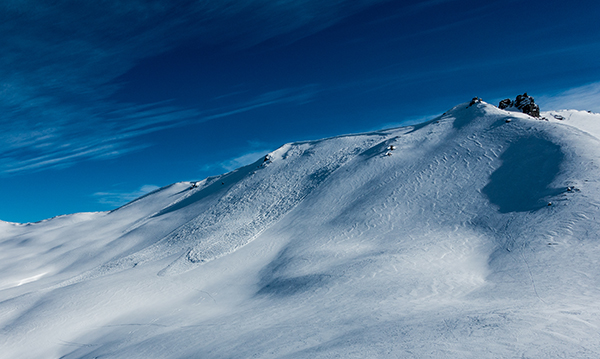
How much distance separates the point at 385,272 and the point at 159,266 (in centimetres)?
2188

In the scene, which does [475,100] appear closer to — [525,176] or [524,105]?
[524,105]

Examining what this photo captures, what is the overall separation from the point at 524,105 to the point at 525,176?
22068 mm

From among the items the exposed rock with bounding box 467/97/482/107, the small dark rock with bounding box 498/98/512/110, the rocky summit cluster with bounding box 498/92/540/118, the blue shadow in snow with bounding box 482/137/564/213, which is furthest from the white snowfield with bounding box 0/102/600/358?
the small dark rock with bounding box 498/98/512/110

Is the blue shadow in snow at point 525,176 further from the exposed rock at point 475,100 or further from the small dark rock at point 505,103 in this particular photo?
the small dark rock at point 505,103

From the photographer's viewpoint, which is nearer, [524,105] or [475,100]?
[524,105]

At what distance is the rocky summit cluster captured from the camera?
41000 mm

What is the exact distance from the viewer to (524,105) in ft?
136

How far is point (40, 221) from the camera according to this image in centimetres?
8225

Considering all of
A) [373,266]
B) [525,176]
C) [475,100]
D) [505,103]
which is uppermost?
[475,100]

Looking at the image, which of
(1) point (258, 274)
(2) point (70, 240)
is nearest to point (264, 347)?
(1) point (258, 274)

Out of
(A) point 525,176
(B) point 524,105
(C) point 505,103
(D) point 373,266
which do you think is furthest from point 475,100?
(D) point 373,266

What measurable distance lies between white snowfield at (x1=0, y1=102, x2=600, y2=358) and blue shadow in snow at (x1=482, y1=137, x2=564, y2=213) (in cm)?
15

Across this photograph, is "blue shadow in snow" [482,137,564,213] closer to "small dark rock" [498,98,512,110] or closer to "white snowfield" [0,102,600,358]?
"white snowfield" [0,102,600,358]

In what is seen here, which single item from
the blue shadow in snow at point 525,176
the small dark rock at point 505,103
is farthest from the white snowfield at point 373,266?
the small dark rock at point 505,103
